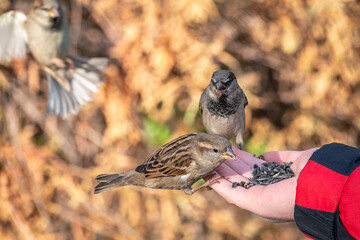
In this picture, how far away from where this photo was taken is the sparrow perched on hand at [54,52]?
11.3 feet

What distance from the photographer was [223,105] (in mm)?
2336

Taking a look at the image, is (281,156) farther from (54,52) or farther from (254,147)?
(54,52)

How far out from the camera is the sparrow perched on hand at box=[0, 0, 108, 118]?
344cm

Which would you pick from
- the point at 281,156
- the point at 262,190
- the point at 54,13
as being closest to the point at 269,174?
the point at 262,190

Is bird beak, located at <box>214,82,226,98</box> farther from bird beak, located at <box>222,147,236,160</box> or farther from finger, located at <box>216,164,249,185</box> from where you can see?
finger, located at <box>216,164,249,185</box>

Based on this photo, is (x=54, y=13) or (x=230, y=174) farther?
(x=54, y=13)

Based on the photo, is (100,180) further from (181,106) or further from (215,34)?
(215,34)

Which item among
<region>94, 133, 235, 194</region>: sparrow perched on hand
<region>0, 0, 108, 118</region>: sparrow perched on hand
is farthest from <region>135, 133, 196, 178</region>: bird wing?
<region>0, 0, 108, 118</region>: sparrow perched on hand

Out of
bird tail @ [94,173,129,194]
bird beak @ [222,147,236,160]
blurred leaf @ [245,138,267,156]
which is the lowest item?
blurred leaf @ [245,138,267,156]

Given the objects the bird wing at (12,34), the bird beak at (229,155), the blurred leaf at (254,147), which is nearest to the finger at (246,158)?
the bird beak at (229,155)

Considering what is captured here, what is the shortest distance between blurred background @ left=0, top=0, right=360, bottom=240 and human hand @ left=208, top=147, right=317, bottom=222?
1358mm

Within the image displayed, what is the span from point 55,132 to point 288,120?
2315 mm

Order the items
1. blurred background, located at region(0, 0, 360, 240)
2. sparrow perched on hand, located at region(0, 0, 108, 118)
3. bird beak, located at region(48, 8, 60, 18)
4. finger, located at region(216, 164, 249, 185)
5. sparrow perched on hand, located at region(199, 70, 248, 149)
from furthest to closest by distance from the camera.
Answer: blurred background, located at region(0, 0, 360, 240)
sparrow perched on hand, located at region(0, 0, 108, 118)
bird beak, located at region(48, 8, 60, 18)
finger, located at region(216, 164, 249, 185)
sparrow perched on hand, located at region(199, 70, 248, 149)

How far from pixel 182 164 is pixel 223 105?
1.29 feet
